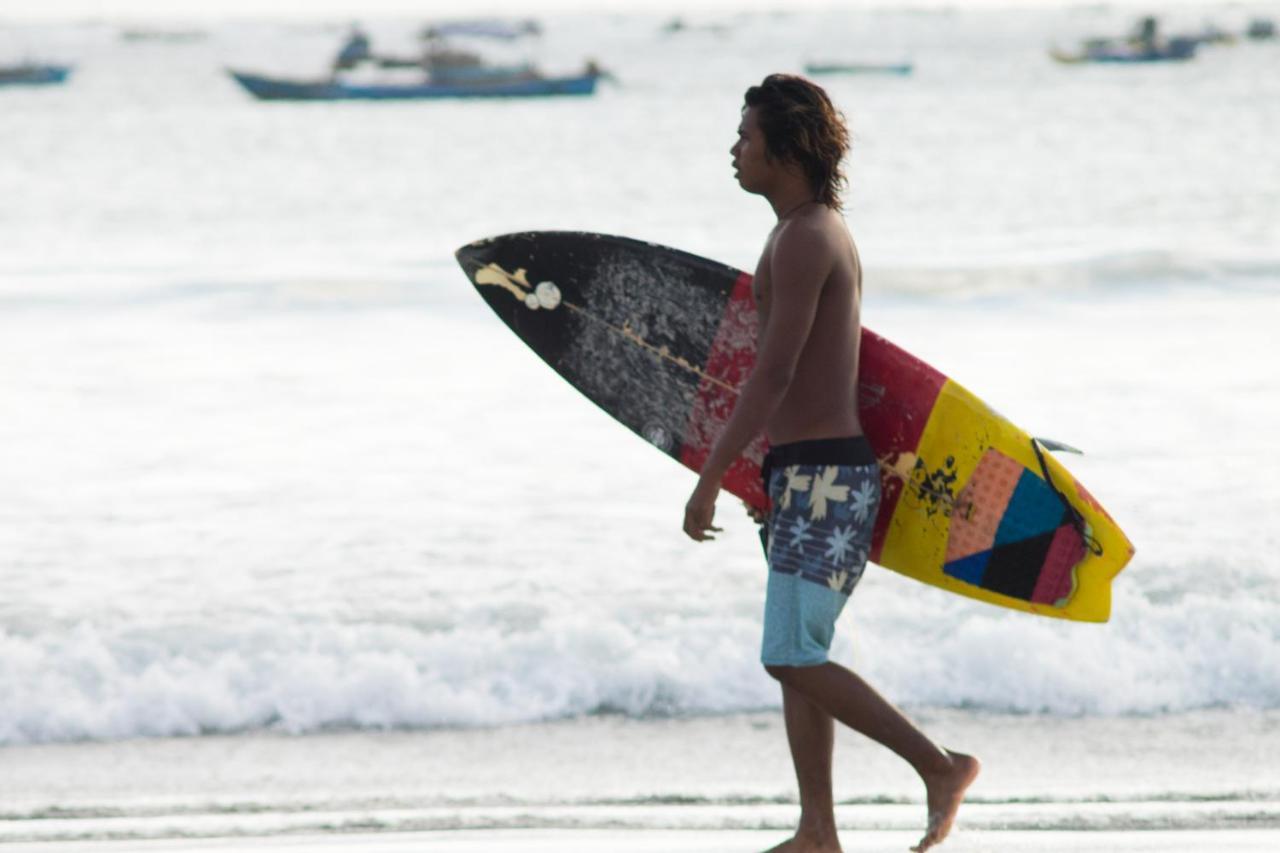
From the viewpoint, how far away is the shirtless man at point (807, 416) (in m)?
2.56

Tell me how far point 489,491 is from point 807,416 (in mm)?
4360

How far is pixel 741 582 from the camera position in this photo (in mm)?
5406

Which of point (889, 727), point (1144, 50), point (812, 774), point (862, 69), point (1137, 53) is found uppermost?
point (1144, 50)

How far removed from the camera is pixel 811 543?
264 cm

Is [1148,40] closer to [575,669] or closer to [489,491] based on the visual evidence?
[489,491]

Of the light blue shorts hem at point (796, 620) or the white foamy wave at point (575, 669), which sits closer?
the light blue shorts hem at point (796, 620)

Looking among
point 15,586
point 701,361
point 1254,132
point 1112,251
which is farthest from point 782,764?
point 1254,132

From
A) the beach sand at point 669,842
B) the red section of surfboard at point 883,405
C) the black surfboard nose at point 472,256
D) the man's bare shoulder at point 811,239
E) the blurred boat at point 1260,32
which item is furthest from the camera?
the blurred boat at point 1260,32

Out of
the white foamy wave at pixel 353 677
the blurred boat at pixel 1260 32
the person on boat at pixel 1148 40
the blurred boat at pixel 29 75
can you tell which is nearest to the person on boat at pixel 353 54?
the blurred boat at pixel 29 75

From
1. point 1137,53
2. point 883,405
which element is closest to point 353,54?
point 1137,53

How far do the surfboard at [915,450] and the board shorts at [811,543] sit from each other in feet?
1.30

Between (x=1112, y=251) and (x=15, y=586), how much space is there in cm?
1279

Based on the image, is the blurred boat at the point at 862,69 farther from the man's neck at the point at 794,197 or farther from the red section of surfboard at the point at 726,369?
the man's neck at the point at 794,197

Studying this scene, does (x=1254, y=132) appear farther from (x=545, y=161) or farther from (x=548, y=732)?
(x=548, y=732)
